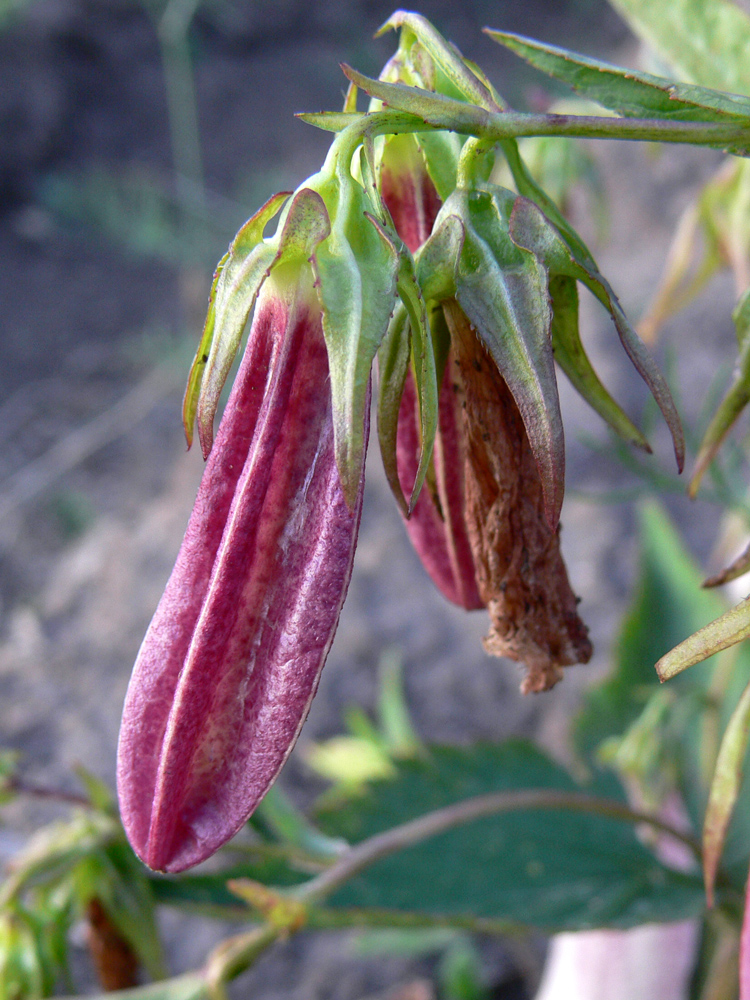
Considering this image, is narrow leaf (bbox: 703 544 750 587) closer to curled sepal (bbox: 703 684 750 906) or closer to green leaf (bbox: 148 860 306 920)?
curled sepal (bbox: 703 684 750 906)

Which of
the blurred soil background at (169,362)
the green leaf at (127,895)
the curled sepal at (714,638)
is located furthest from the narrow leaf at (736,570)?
the blurred soil background at (169,362)

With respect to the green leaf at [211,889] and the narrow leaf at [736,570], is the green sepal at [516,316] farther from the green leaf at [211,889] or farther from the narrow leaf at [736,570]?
the green leaf at [211,889]

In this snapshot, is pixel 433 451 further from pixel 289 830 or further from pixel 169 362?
pixel 169 362

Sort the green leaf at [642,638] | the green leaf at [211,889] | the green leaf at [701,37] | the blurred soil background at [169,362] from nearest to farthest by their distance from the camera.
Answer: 1. the green leaf at [701,37]
2. the green leaf at [211,889]
3. the green leaf at [642,638]
4. the blurred soil background at [169,362]

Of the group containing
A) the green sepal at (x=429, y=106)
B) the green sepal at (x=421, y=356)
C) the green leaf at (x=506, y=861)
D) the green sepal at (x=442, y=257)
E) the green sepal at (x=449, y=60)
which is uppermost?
the green sepal at (x=449, y=60)

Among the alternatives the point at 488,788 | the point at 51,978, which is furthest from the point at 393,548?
the point at 51,978

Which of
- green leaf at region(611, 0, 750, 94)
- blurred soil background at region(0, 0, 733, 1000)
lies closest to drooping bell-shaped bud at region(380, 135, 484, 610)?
green leaf at region(611, 0, 750, 94)

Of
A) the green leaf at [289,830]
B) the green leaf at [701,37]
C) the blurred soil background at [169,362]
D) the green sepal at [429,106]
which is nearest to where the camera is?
the green sepal at [429,106]

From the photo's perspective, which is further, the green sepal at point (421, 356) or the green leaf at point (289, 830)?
the green leaf at point (289, 830)
